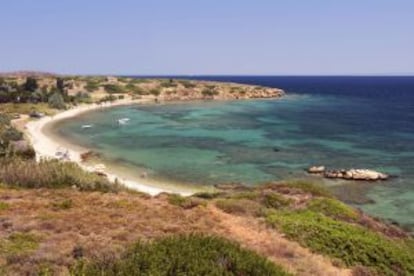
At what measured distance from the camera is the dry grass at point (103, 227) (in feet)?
47.1

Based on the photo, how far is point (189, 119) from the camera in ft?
314

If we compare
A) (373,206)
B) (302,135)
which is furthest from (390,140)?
(373,206)

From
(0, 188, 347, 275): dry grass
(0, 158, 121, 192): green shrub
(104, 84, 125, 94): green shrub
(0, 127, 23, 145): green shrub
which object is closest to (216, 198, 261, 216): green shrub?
(0, 188, 347, 275): dry grass

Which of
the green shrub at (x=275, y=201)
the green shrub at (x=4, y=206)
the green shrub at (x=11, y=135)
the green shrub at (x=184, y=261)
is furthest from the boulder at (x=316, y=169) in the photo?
the green shrub at (x=184, y=261)

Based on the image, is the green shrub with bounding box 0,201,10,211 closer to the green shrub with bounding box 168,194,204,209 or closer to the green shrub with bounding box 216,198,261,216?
the green shrub with bounding box 168,194,204,209

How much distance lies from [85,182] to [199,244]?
16.1 m

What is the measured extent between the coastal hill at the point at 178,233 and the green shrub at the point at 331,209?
0.17 ft

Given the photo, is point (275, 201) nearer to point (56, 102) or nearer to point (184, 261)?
point (184, 261)

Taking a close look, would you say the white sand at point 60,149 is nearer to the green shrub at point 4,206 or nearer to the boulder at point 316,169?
the boulder at point 316,169

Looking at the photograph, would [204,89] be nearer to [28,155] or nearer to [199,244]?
[28,155]

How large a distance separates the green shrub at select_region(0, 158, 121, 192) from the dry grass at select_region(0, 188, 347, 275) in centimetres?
236

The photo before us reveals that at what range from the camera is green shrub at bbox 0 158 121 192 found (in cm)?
2695

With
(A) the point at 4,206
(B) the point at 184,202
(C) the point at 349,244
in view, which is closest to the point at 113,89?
(B) the point at 184,202

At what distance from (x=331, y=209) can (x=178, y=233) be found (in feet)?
33.7
